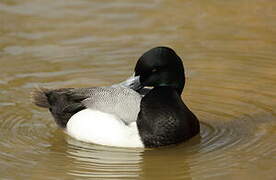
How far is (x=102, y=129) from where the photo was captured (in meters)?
7.32

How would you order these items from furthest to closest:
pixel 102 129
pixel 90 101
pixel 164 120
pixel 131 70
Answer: pixel 131 70
pixel 90 101
pixel 102 129
pixel 164 120

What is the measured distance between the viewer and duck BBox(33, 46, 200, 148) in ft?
23.6

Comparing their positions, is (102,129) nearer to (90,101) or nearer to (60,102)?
(90,101)

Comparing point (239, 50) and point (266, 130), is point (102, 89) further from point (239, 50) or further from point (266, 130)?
point (239, 50)

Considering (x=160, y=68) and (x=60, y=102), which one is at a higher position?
(x=160, y=68)

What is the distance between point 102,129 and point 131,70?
204 centimetres

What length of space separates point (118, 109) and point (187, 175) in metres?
1.02

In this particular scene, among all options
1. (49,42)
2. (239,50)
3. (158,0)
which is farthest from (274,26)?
(49,42)

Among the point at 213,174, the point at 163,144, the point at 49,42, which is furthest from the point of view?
the point at 49,42

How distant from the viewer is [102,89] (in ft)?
25.0

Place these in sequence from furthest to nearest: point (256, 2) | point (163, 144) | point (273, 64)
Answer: point (256, 2)
point (273, 64)
point (163, 144)

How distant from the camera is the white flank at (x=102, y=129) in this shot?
720 cm

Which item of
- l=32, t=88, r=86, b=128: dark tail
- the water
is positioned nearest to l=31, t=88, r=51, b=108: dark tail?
l=32, t=88, r=86, b=128: dark tail

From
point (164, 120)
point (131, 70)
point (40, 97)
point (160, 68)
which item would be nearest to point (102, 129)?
point (164, 120)
